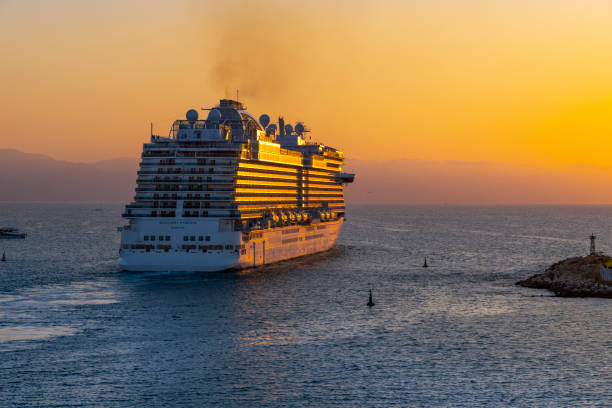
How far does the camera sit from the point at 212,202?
78.1 m

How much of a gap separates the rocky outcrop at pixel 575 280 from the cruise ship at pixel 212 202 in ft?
99.0

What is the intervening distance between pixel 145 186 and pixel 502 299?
127ft

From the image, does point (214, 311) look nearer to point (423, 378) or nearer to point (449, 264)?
point (423, 378)

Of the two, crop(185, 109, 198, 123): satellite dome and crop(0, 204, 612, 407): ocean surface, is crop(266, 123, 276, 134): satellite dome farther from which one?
crop(0, 204, 612, 407): ocean surface

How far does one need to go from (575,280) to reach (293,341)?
3609 centimetres

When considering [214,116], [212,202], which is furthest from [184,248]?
[214,116]

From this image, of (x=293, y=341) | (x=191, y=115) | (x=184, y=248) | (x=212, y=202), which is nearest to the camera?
(x=293, y=341)

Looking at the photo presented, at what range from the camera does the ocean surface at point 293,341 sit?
36.0 metres

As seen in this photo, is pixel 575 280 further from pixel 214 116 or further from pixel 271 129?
pixel 271 129

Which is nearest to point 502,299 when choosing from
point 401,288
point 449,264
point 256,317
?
point 401,288

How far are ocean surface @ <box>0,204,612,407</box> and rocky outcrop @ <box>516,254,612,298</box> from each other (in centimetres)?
216

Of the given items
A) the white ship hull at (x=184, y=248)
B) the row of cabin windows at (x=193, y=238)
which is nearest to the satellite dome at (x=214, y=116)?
the white ship hull at (x=184, y=248)

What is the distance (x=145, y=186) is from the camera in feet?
257

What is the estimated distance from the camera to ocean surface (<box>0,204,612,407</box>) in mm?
36031
